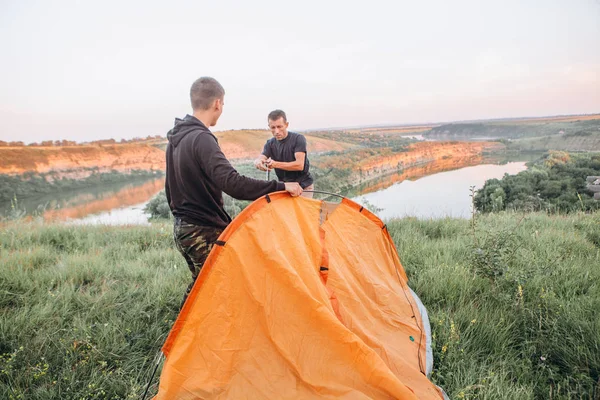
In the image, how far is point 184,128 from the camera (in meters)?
2.58

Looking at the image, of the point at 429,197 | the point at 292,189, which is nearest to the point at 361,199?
the point at 429,197

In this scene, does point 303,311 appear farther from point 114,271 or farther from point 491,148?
point 491,148

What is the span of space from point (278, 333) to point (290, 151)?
3.46 metres

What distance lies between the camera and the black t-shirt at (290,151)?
5.15 m

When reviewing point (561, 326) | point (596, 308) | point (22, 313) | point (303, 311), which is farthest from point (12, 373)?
point (596, 308)

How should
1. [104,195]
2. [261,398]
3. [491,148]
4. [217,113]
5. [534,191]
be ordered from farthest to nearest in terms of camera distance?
[491,148]
[104,195]
[534,191]
[217,113]
[261,398]

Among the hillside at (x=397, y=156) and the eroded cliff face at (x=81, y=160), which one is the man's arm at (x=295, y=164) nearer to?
the eroded cliff face at (x=81, y=160)

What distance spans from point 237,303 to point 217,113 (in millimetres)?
1702

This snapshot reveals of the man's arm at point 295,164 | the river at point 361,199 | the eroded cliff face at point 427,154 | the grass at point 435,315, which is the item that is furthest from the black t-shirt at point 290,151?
the eroded cliff face at point 427,154

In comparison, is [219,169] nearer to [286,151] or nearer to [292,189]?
[292,189]

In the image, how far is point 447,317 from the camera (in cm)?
301

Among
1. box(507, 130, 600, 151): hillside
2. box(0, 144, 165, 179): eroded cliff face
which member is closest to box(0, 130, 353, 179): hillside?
box(0, 144, 165, 179): eroded cliff face

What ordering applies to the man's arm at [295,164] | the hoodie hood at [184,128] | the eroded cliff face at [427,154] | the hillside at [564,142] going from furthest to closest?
the eroded cliff face at [427,154] → the hillside at [564,142] → the man's arm at [295,164] → the hoodie hood at [184,128]

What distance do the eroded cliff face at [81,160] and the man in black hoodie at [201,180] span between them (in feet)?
33.4
